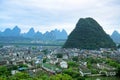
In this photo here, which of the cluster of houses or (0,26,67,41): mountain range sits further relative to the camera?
(0,26,67,41): mountain range

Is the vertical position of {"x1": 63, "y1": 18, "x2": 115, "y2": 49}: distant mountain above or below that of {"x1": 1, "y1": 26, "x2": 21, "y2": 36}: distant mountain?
below

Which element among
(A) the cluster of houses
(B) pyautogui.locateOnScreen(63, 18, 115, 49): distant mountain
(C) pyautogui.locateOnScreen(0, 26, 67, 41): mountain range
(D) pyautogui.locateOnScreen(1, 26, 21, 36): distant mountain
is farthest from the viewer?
(D) pyautogui.locateOnScreen(1, 26, 21, 36): distant mountain

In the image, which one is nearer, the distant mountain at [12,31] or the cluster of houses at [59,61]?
the cluster of houses at [59,61]

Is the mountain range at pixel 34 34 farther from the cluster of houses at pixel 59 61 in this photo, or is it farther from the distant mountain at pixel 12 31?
the cluster of houses at pixel 59 61

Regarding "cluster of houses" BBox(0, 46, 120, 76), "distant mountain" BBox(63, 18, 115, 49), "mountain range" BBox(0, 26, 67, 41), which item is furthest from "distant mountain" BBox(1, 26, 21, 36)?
"cluster of houses" BBox(0, 46, 120, 76)

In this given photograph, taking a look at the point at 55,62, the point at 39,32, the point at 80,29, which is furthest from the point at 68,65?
the point at 39,32

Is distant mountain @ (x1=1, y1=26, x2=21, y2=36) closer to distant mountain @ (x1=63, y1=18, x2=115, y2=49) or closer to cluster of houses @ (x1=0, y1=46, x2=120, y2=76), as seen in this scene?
distant mountain @ (x1=63, y1=18, x2=115, y2=49)

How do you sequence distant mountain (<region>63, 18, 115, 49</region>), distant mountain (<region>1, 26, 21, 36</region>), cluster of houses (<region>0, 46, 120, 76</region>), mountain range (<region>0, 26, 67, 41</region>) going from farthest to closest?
distant mountain (<region>1, 26, 21, 36</region>) → mountain range (<region>0, 26, 67, 41</region>) → distant mountain (<region>63, 18, 115, 49</region>) → cluster of houses (<region>0, 46, 120, 76</region>)

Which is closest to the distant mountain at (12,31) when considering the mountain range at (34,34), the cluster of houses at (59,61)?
the mountain range at (34,34)

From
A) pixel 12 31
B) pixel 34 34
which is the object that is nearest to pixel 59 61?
pixel 34 34
